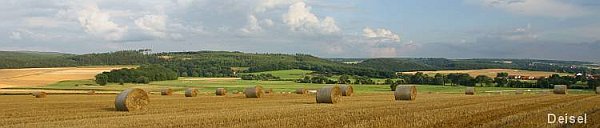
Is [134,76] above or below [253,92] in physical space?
above

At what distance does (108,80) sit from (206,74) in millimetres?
26045

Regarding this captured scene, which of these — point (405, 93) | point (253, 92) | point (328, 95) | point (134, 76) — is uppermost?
point (134, 76)

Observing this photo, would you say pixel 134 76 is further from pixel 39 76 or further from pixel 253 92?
pixel 253 92

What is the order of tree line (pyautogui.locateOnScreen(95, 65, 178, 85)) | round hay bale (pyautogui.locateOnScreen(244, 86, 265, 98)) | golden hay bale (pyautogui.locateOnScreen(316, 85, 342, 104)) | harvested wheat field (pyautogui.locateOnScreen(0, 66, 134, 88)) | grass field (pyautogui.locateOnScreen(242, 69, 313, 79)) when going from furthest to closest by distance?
grass field (pyautogui.locateOnScreen(242, 69, 313, 79)) < tree line (pyautogui.locateOnScreen(95, 65, 178, 85)) < harvested wheat field (pyautogui.locateOnScreen(0, 66, 134, 88)) < round hay bale (pyautogui.locateOnScreen(244, 86, 265, 98)) < golden hay bale (pyautogui.locateOnScreen(316, 85, 342, 104))

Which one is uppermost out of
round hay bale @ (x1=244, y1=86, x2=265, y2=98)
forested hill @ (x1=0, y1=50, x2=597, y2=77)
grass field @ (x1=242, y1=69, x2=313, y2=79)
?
forested hill @ (x1=0, y1=50, x2=597, y2=77)

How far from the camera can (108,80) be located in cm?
9031

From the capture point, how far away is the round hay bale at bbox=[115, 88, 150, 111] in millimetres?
23828

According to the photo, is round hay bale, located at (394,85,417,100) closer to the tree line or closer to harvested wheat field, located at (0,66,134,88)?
harvested wheat field, located at (0,66,134,88)

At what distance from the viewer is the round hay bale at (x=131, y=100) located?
2383cm

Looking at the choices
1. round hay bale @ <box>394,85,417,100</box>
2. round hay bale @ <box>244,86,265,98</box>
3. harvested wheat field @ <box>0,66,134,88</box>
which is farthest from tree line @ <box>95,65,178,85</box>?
round hay bale @ <box>394,85,417,100</box>

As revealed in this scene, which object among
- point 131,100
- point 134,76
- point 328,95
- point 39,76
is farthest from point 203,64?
point 131,100

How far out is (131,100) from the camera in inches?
958

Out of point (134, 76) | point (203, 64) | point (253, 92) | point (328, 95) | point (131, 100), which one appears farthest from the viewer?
point (203, 64)

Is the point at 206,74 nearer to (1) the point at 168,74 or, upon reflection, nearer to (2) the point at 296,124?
(1) the point at 168,74
